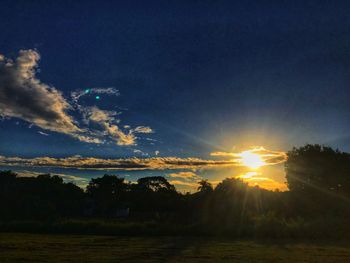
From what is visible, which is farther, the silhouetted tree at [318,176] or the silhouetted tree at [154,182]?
the silhouetted tree at [154,182]

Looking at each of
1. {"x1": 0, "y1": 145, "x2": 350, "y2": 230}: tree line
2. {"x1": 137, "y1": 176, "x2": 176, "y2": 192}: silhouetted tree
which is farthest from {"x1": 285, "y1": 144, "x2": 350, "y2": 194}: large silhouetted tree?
{"x1": 137, "y1": 176, "x2": 176, "y2": 192}: silhouetted tree

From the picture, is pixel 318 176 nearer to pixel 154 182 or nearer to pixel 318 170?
pixel 318 170

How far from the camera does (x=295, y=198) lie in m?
A: 68.3

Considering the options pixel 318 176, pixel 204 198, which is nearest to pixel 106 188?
pixel 204 198

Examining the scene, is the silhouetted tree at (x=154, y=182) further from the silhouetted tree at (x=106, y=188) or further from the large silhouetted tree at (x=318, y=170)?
the large silhouetted tree at (x=318, y=170)

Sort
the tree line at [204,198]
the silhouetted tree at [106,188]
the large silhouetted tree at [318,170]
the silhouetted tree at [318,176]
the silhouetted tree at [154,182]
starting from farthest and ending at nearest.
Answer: the silhouetted tree at [154,182], the silhouetted tree at [106,188], the large silhouetted tree at [318,170], the silhouetted tree at [318,176], the tree line at [204,198]

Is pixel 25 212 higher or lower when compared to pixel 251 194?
lower

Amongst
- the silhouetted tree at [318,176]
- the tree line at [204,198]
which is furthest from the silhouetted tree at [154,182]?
the silhouetted tree at [318,176]

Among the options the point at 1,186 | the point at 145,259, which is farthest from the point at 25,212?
the point at 145,259

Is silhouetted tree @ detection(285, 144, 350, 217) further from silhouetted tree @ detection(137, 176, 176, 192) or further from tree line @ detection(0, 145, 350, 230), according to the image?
silhouetted tree @ detection(137, 176, 176, 192)

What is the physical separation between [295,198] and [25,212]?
45843 mm

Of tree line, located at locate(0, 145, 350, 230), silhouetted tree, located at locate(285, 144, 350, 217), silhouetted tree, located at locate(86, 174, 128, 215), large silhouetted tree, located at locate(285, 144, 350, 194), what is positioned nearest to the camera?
tree line, located at locate(0, 145, 350, 230)

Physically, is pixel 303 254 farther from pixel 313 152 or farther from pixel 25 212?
pixel 313 152

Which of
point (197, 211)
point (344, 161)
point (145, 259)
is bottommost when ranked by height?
point (145, 259)
